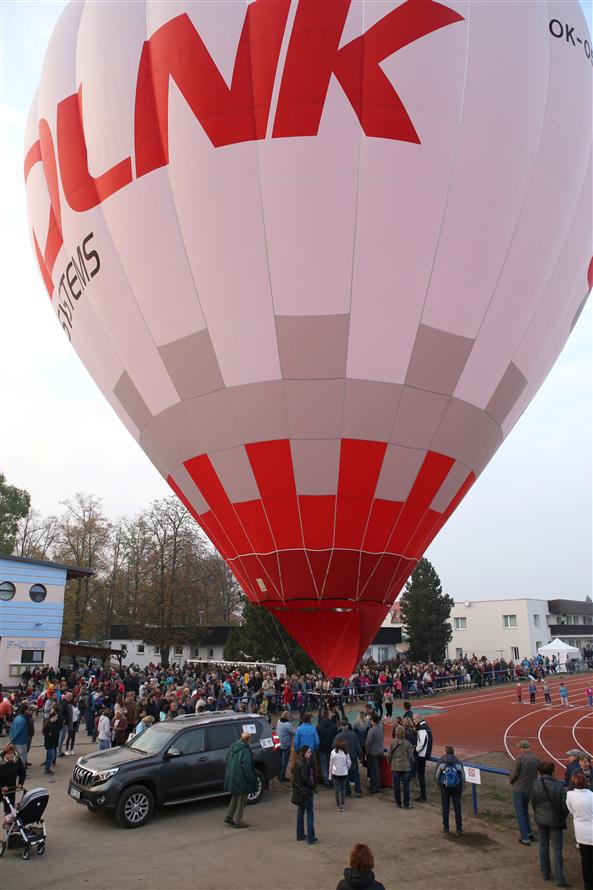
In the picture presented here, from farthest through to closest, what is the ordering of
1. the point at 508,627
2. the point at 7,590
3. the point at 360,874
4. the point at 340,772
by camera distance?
the point at 508,627 < the point at 7,590 < the point at 340,772 < the point at 360,874

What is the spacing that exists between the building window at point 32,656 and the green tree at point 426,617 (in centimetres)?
2683

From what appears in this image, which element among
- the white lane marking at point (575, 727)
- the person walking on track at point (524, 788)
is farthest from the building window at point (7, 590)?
the person walking on track at point (524, 788)

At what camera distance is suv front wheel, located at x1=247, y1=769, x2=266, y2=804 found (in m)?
8.76

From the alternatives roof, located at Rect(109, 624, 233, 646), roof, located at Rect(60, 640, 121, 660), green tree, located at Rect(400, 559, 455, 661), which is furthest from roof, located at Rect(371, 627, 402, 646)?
roof, located at Rect(60, 640, 121, 660)

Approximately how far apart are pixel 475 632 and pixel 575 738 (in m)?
39.6

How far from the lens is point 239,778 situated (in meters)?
7.52

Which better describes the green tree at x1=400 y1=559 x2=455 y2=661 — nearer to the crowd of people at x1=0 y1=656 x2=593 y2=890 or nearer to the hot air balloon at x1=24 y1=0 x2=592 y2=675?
the crowd of people at x1=0 y1=656 x2=593 y2=890

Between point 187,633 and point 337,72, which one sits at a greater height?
point 337,72

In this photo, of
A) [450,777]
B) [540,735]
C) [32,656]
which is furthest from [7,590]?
[450,777]

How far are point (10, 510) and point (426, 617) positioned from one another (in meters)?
29.6

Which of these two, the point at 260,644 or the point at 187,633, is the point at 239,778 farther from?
the point at 187,633

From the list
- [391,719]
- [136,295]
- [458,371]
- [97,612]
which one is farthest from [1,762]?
[97,612]

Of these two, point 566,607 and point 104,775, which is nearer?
point 104,775

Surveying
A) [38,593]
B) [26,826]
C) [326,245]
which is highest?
[326,245]
